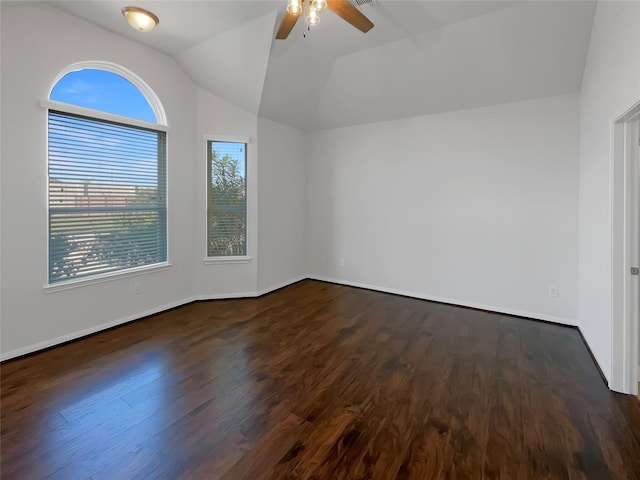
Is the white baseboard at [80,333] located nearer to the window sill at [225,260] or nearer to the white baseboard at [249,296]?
the white baseboard at [249,296]

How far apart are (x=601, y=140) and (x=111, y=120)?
4603mm

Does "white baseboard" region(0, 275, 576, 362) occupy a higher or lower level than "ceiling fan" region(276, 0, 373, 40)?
lower

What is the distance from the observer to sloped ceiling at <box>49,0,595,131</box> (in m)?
2.80

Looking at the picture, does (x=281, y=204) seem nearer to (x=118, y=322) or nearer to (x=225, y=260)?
(x=225, y=260)

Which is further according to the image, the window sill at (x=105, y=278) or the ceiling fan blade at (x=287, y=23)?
the window sill at (x=105, y=278)

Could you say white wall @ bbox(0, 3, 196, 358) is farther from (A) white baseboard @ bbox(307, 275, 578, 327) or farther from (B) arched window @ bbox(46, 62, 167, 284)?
(A) white baseboard @ bbox(307, 275, 578, 327)

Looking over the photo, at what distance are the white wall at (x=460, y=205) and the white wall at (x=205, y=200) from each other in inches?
53.3

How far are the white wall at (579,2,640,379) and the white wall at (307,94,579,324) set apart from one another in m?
0.28

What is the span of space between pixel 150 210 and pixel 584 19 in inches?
189

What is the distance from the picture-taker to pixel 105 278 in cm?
325

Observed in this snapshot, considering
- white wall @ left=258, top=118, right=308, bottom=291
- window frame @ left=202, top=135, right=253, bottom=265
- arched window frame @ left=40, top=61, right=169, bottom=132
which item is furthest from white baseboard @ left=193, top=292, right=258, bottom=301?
arched window frame @ left=40, top=61, right=169, bottom=132

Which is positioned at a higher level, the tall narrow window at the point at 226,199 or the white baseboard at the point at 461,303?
the tall narrow window at the point at 226,199

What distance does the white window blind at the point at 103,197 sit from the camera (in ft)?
9.56

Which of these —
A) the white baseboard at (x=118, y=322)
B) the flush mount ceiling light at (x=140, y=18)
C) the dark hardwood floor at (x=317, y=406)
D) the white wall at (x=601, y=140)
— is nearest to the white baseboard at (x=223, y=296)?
the white baseboard at (x=118, y=322)
